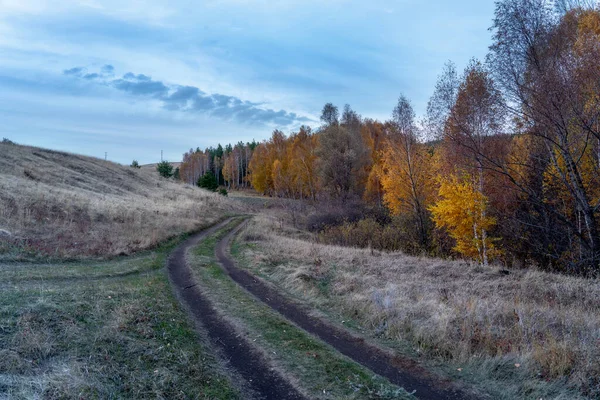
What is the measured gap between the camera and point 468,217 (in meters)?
20.5

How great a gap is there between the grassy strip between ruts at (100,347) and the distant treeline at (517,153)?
13.4 meters

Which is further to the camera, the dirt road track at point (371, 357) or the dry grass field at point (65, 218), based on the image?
the dry grass field at point (65, 218)

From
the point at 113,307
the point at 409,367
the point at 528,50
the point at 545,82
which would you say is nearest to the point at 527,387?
the point at 409,367

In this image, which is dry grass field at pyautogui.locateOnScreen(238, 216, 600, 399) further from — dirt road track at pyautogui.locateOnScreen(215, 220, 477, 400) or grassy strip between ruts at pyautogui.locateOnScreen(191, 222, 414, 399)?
grassy strip between ruts at pyautogui.locateOnScreen(191, 222, 414, 399)

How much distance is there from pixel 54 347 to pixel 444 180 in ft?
66.7

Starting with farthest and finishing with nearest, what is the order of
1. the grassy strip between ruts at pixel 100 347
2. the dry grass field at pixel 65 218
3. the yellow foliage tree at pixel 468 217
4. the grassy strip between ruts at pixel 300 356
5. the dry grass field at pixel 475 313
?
1. the yellow foliage tree at pixel 468 217
2. the dry grass field at pixel 65 218
3. the dry grass field at pixel 475 313
4. the grassy strip between ruts at pixel 300 356
5. the grassy strip between ruts at pixel 100 347

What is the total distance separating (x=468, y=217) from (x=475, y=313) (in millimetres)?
13080

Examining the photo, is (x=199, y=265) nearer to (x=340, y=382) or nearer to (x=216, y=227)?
(x=340, y=382)

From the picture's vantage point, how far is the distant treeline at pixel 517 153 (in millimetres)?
13734

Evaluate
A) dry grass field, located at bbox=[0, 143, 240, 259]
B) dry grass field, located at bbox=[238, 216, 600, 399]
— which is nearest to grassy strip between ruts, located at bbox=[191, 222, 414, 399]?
dry grass field, located at bbox=[238, 216, 600, 399]

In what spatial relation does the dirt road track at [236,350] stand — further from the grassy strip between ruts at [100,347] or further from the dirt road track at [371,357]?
the dirt road track at [371,357]

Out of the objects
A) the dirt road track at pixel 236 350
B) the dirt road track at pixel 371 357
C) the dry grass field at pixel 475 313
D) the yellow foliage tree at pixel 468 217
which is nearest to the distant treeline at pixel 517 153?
the yellow foliage tree at pixel 468 217

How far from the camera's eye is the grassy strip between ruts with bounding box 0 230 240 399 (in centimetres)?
546

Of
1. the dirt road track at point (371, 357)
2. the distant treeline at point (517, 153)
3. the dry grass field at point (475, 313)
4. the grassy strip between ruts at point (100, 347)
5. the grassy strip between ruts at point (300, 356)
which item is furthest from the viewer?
the distant treeline at point (517, 153)
